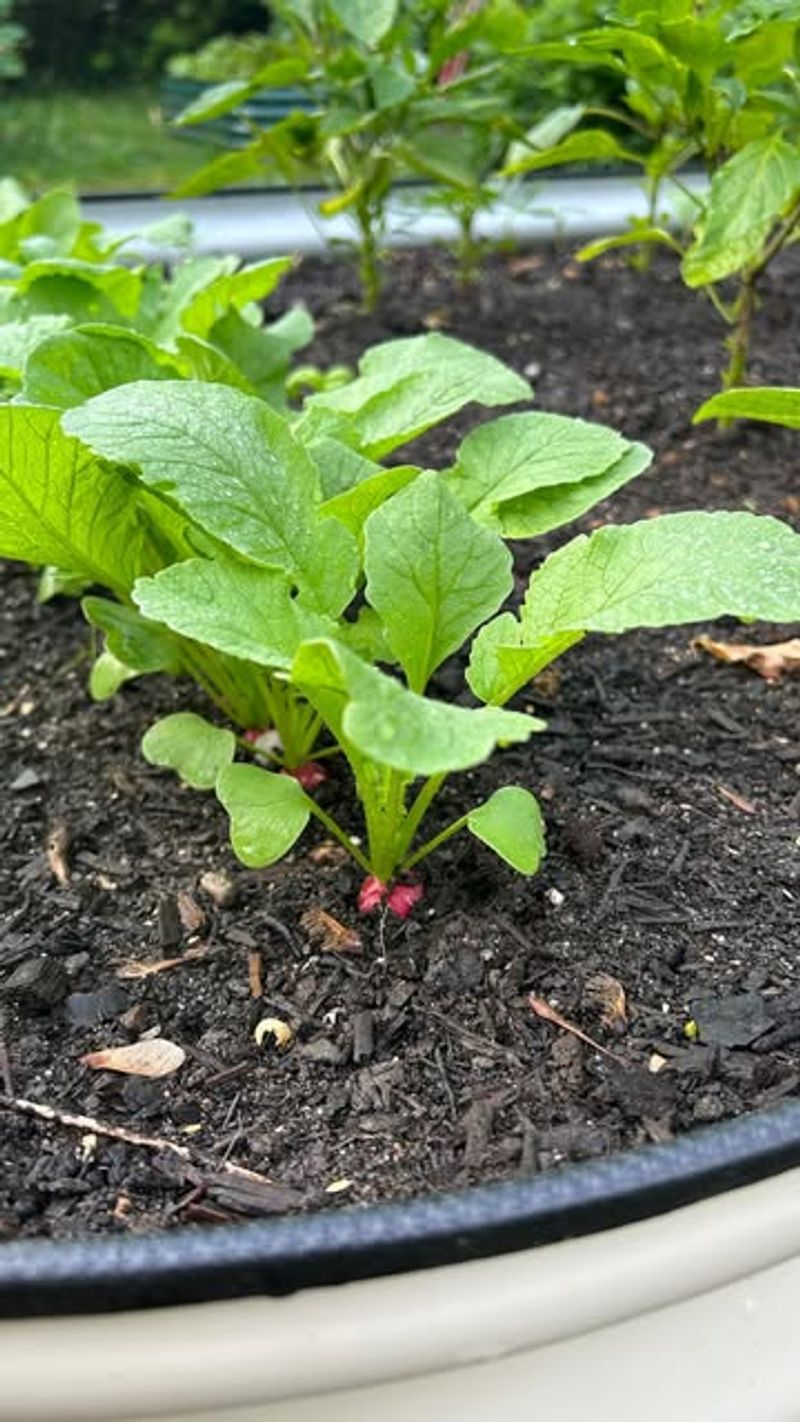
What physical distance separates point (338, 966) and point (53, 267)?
0.52 meters

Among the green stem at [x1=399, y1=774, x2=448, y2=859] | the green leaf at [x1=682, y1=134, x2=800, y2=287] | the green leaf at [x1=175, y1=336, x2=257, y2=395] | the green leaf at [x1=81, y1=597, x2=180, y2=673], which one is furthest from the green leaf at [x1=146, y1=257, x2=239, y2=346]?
the green stem at [x1=399, y1=774, x2=448, y2=859]

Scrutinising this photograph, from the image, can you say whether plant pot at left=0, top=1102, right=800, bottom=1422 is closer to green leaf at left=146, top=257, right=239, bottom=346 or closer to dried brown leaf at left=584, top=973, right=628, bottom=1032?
dried brown leaf at left=584, top=973, right=628, bottom=1032

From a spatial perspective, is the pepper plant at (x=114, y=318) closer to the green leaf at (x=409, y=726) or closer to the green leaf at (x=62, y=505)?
the green leaf at (x=62, y=505)

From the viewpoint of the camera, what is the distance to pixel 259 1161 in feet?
2.11

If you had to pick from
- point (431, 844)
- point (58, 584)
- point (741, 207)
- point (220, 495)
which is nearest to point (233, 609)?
point (220, 495)

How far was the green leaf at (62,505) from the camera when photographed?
2.29ft

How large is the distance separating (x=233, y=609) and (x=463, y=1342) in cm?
33

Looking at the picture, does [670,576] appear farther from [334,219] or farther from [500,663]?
[334,219]

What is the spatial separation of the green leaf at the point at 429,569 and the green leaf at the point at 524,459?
107 millimetres

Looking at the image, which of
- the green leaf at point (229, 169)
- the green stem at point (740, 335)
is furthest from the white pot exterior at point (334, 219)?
the green stem at point (740, 335)

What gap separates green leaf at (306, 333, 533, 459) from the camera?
83 cm

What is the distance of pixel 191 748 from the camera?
0.83 meters

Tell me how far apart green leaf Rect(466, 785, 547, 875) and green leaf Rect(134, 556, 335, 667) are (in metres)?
0.12

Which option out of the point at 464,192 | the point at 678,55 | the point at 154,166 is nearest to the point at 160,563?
the point at 678,55
